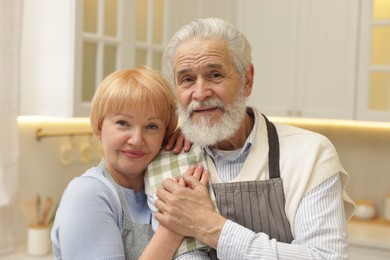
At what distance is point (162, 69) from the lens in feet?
10.2

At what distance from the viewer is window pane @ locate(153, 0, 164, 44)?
3037 millimetres

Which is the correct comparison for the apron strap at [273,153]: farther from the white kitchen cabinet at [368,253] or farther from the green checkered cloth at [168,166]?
the white kitchen cabinet at [368,253]

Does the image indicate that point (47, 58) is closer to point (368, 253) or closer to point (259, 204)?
point (259, 204)

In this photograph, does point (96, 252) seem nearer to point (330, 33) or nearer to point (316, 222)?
point (316, 222)

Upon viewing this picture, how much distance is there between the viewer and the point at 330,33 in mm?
3207

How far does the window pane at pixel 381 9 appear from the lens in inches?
121

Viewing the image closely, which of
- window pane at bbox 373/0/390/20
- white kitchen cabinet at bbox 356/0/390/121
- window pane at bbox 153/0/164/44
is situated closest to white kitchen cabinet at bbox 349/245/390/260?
white kitchen cabinet at bbox 356/0/390/121

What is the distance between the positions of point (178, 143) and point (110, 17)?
1.31 m

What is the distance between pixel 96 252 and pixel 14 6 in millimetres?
1457

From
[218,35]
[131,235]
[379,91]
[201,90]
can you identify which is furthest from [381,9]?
[131,235]

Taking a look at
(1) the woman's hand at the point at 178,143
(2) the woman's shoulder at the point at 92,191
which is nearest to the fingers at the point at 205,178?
(1) the woman's hand at the point at 178,143

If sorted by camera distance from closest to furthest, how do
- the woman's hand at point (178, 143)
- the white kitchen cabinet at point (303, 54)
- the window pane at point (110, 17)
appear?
the woman's hand at point (178, 143) < the window pane at point (110, 17) < the white kitchen cabinet at point (303, 54)

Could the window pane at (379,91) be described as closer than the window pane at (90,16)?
No

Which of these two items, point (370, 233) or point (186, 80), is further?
point (370, 233)
